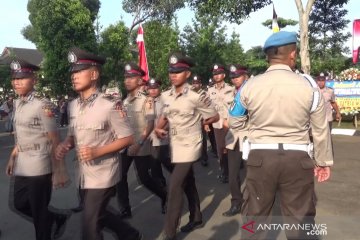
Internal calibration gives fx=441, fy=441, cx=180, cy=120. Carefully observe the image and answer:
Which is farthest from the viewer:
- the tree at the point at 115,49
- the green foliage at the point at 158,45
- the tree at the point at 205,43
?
the tree at the point at 205,43

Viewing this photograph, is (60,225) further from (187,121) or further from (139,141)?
(187,121)

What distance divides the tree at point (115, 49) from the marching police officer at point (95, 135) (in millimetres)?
20874

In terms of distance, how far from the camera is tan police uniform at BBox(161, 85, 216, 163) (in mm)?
4738

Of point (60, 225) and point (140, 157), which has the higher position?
point (140, 157)

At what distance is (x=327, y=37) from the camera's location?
88.6ft

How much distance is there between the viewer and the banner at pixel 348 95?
15688mm

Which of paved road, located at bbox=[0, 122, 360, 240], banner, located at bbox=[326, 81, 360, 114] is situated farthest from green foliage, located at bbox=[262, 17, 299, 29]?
paved road, located at bbox=[0, 122, 360, 240]

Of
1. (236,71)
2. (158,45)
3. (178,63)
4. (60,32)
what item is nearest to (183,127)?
(178,63)

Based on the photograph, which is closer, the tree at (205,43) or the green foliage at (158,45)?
the green foliage at (158,45)

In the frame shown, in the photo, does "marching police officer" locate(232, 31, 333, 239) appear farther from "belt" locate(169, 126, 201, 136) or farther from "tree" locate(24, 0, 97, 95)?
"tree" locate(24, 0, 97, 95)

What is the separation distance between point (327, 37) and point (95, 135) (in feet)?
85.1

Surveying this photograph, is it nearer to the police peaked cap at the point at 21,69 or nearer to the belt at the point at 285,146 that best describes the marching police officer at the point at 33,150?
the police peaked cap at the point at 21,69

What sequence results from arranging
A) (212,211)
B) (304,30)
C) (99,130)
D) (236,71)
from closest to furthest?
(99,130), (212,211), (236,71), (304,30)

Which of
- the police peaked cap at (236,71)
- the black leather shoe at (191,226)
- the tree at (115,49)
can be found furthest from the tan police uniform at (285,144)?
the tree at (115,49)
